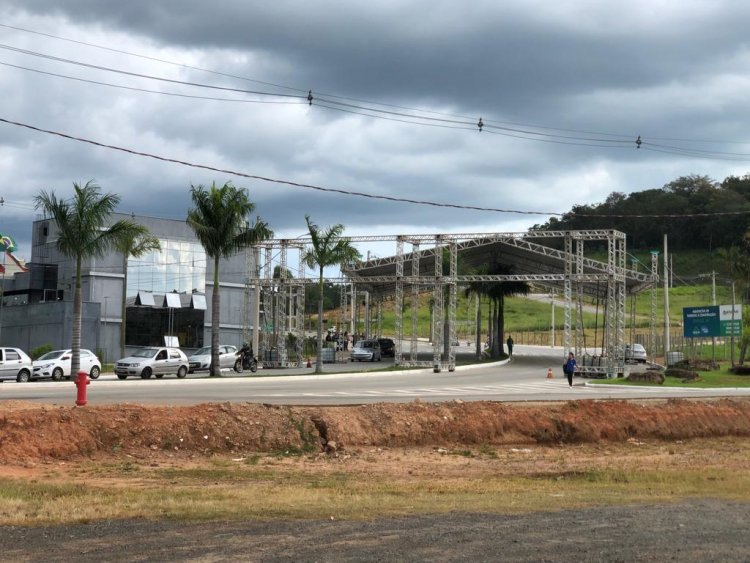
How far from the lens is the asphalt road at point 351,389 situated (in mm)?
28469

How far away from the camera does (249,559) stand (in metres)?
8.99

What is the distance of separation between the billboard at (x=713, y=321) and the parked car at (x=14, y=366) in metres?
35.8

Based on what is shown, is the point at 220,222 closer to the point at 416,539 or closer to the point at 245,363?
the point at 245,363

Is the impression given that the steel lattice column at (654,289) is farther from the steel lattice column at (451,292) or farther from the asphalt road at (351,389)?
the steel lattice column at (451,292)

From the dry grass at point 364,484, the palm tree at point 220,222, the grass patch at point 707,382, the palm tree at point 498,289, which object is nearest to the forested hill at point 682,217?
the palm tree at point 498,289

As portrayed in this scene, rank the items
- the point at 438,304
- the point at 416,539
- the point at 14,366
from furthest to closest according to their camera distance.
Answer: the point at 438,304 < the point at 14,366 < the point at 416,539

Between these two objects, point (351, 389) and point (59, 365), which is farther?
point (59, 365)

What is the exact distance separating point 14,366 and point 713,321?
122 ft

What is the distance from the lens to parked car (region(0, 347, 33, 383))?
4097cm

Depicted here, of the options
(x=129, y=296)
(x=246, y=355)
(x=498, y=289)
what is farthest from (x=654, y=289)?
(x=129, y=296)

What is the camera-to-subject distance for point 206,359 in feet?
170

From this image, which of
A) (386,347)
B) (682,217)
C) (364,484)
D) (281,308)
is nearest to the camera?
(364,484)

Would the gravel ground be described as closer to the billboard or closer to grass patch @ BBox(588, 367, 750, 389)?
grass patch @ BBox(588, 367, 750, 389)

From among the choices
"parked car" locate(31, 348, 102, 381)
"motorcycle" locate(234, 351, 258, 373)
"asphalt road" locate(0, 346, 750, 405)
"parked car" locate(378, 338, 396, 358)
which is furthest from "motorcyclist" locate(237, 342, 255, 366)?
"parked car" locate(378, 338, 396, 358)
